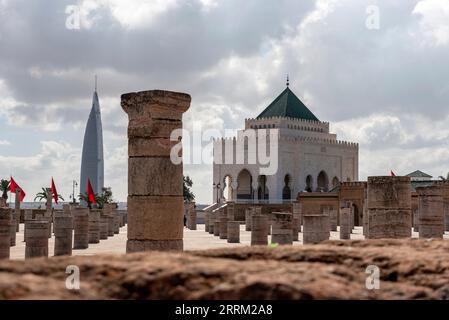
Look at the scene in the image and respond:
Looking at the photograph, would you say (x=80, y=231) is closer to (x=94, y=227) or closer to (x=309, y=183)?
(x=94, y=227)

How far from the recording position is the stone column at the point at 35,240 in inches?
505

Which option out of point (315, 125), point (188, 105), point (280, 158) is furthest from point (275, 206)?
point (188, 105)

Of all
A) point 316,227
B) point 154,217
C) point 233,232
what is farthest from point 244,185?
point 154,217

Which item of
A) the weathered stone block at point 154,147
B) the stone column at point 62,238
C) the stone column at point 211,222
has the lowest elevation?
the stone column at point 62,238

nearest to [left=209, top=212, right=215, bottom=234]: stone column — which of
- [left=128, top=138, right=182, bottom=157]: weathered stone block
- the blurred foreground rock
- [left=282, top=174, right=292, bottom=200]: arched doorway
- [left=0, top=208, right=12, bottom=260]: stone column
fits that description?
[left=0, top=208, right=12, bottom=260]: stone column

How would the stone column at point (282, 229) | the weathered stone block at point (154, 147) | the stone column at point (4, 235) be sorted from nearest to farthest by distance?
the weathered stone block at point (154, 147)
the stone column at point (4, 235)
the stone column at point (282, 229)

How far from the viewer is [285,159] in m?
49.7

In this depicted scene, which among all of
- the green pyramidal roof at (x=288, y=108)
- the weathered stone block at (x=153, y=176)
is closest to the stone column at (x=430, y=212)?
the weathered stone block at (x=153, y=176)

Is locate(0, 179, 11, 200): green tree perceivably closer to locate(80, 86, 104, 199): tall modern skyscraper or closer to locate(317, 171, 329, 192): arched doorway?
locate(317, 171, 329, 192): arched doorway

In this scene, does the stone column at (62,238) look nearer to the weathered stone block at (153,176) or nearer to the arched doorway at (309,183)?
the weathered stone block at (153,176)

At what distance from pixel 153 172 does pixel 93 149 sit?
11298cm

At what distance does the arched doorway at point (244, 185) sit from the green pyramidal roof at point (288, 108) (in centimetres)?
496

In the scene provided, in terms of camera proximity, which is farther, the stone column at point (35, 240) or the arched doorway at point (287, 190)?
the arched doorway at point (287, 190)

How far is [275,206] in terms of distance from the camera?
44.1m
